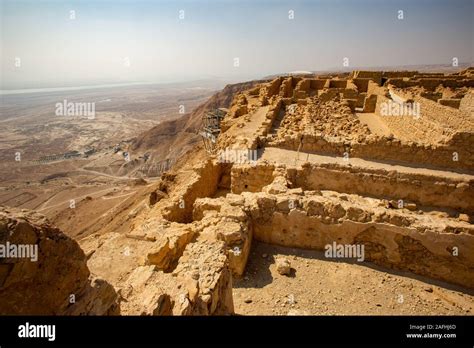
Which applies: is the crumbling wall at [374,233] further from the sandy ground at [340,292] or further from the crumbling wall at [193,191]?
the crumbling wall at [193,191]

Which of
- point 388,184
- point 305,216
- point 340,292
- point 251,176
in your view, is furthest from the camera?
point 251,176

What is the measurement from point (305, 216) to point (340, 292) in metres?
1.76

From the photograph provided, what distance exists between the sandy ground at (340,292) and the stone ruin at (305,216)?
309 millimetres

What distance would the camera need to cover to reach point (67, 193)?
37469 millimetres

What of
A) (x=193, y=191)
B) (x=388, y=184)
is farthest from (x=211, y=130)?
(x=388, y=184)

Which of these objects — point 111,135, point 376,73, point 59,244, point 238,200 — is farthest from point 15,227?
point 111,135

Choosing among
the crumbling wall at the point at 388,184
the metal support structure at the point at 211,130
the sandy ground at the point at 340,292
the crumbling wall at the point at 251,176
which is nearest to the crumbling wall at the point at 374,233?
the sandy ground at the point at 340,292

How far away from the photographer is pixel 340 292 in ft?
18.2

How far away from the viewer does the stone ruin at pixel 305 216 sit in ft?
14.3

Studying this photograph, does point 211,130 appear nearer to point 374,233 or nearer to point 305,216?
point 305,216

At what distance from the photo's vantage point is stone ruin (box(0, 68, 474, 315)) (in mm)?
4359

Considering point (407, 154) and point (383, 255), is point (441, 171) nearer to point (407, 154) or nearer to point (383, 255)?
point (407, 154)

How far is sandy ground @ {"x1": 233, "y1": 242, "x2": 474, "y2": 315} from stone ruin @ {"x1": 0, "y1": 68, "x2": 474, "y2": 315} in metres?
0.31

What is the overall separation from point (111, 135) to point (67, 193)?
163ft
